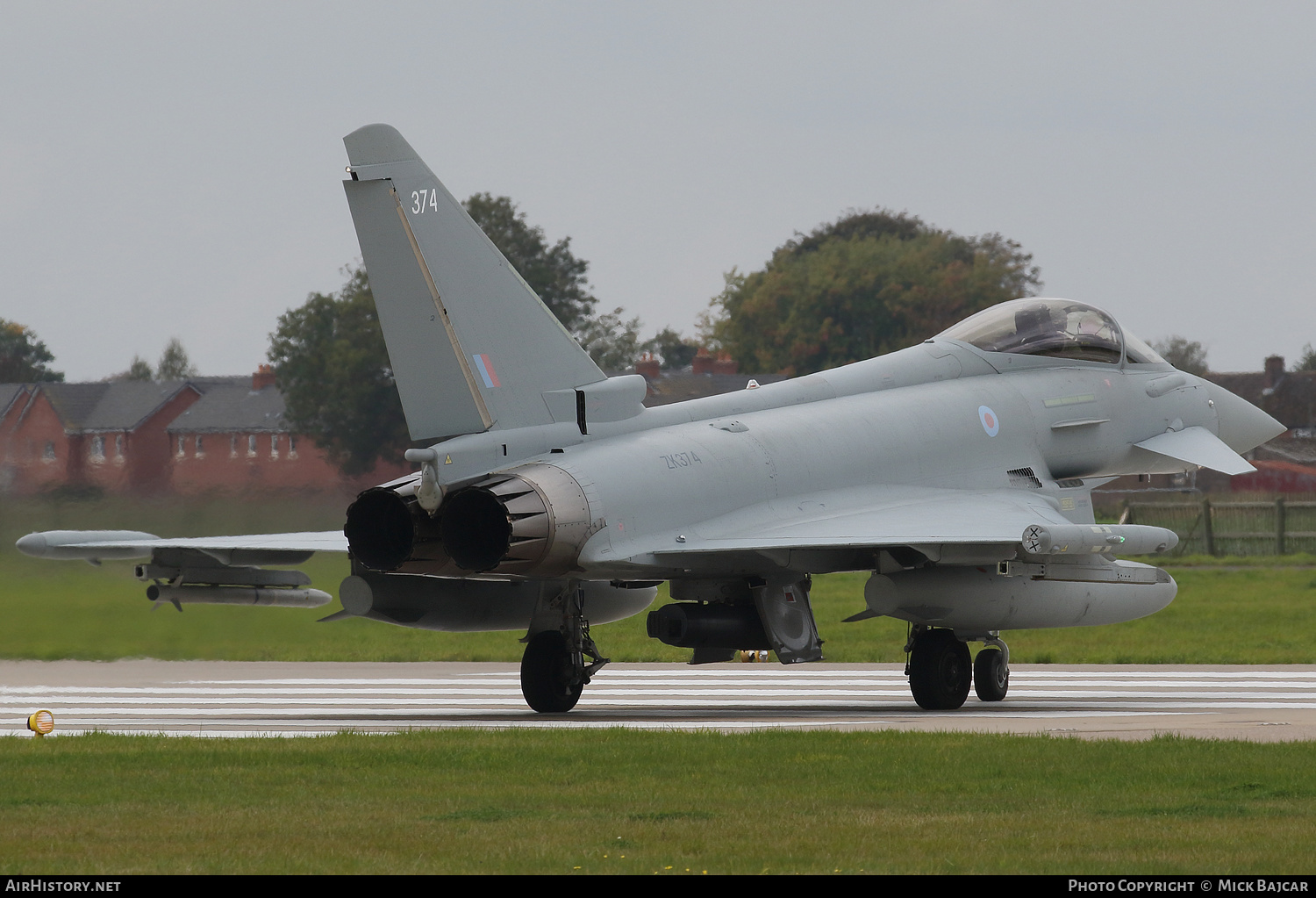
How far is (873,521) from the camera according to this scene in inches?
673

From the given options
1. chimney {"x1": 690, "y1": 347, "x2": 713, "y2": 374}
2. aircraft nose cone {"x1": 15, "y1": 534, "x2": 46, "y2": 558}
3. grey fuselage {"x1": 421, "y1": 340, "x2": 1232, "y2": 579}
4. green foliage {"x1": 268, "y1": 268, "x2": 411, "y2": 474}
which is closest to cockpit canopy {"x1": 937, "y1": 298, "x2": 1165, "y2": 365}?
grey fuselage {"x1": 421, "y1": 340, "x2": 1232, "y2": 579}

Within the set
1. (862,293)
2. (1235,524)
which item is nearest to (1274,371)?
(862,293)

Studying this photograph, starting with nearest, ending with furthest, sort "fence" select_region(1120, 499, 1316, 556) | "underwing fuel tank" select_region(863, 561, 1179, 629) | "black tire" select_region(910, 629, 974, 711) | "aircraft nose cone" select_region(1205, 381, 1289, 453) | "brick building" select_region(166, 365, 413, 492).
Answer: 1. "underwing fuel tank" select_region(863, 561, 1179, 629)
2. "black tire" select_region(910, 629, 974, 711)
3. "aircraft nose cone" select_region(1205, 381, 1289, 453)
4. "brick building" select_region(166, 365, 413, 492)
5. "fence" select_region(1120, 499, 1316, 556)

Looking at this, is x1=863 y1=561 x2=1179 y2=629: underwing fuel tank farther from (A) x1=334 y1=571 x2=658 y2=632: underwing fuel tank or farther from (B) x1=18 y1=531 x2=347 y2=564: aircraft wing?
(B) x1=18 y1=531 x2=347 y2=564: aircraft wing

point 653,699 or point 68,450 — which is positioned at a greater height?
point 68,450

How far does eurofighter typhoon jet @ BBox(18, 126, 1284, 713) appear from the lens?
15617 mm

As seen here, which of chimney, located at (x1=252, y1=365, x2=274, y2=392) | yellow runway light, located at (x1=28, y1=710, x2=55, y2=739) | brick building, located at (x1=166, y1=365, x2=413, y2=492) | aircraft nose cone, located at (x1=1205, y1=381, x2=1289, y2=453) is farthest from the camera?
chimney, located at (x1=252, y1=365, x2=274, y2=392)

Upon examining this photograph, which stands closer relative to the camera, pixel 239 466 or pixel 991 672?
pixel 991 672

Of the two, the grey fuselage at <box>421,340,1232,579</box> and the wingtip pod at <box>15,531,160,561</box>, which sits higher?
the grey fuselage at <box>421,340,1232,579</box>

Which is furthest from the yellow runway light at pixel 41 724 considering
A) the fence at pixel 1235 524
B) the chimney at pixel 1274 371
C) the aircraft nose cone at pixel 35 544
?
the chimney at pixel 1274 371

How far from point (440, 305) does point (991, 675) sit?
22.4ft

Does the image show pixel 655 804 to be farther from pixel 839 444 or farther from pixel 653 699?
pixel 653 699

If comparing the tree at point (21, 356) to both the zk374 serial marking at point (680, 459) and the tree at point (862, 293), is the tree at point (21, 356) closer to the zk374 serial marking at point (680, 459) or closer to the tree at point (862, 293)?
the tree at point (862, 293)

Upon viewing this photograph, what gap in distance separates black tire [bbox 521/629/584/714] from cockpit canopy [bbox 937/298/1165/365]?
18.3ft
